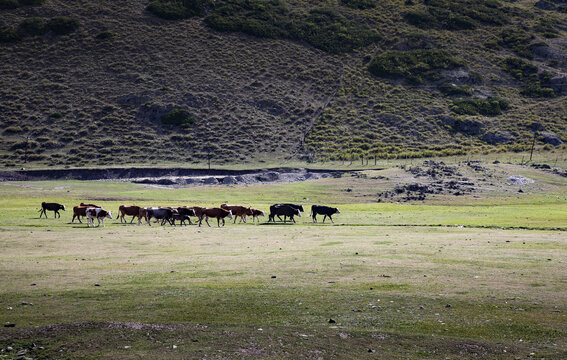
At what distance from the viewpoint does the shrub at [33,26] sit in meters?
121

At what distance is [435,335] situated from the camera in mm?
11531

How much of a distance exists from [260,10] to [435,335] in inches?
5404

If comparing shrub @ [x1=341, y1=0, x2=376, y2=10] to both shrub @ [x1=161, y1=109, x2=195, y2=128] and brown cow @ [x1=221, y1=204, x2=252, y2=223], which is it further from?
brown cow @ [x1=221, y1=204, x2=252, y2=223]

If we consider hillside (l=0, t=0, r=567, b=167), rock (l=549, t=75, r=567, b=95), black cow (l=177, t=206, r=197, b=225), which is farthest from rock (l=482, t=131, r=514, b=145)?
black cow (l=177, t=206, r=197, b=225)

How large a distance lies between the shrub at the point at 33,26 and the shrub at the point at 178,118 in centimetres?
4231

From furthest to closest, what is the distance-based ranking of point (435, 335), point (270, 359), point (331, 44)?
point (331, 44), point (435, 335), point (270, 359)

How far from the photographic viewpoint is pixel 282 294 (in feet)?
48.1

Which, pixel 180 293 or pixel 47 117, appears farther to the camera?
pixel 47 117

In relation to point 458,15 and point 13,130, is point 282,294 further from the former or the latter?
point 458,15

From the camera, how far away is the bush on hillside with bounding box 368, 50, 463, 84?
409 ft

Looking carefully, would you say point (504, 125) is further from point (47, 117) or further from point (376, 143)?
point (47, 117)

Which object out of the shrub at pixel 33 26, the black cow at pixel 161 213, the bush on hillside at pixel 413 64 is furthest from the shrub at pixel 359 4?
the black cow at pixel 161 213

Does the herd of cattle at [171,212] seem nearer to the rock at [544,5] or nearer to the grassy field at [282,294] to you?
the grassy field at [282,294]

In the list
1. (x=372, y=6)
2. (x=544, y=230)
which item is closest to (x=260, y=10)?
(x=372, y=6)
